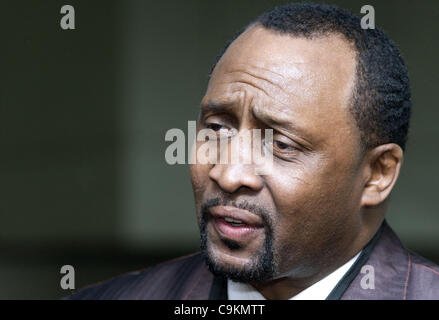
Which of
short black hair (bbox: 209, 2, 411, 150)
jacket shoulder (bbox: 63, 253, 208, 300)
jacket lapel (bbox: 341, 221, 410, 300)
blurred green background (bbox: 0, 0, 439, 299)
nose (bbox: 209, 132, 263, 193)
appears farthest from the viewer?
blurred green background (bbox: 0, 0, 439, 299)

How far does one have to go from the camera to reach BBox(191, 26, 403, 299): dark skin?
99.1 inches

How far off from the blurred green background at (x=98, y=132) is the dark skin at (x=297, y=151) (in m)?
4.62

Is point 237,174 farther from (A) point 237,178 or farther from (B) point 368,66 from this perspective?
(B) point 368,66

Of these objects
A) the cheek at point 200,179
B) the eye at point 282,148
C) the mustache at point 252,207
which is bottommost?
the mustache at point 252,207

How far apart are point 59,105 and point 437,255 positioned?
4434 mm

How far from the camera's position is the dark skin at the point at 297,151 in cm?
252

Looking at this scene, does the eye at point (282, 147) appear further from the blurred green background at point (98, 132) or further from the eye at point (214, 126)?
the blurred green background at point (98, 132)

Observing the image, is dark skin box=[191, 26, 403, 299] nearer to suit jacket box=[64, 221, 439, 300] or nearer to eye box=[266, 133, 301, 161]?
eye box=[266, 133, 301, 161]

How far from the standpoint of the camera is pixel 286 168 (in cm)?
255

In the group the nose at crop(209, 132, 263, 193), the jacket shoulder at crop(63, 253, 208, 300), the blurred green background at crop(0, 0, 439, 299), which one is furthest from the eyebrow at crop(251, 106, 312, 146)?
the blurred green background at crop(0, 0, 439, 299)

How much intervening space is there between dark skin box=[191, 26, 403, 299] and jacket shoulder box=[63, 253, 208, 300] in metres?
0.65

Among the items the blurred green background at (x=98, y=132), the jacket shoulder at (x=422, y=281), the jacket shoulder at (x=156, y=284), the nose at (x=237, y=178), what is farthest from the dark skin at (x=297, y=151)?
the blurred green background at (x=98, y=132)
